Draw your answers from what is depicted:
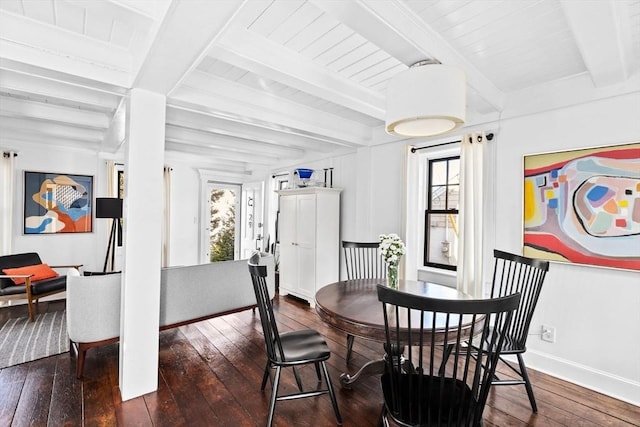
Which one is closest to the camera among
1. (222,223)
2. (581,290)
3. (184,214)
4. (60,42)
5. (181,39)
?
(181,39)

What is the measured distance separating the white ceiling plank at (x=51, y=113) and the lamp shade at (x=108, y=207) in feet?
3.58

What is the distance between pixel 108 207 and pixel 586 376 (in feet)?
18.0

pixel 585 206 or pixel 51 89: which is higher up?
pixel 51 89

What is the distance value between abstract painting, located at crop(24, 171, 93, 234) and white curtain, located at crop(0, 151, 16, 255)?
20 cm

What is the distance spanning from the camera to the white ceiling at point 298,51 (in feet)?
5.30

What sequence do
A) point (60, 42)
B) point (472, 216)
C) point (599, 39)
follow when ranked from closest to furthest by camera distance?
1. point (599, 39)
2. point (60, 42)
3. point (472, 216)

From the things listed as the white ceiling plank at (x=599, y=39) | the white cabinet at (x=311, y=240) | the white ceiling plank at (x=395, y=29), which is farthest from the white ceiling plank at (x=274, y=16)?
the white cabinet at (x=311, y=240)

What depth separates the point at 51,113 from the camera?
3.20m

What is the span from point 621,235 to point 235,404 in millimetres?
3151

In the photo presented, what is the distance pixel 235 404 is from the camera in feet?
7.30

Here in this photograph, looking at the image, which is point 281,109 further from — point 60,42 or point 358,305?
point 358,305

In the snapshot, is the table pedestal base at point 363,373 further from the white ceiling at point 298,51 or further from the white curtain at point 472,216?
the white ceiling at point 298,51

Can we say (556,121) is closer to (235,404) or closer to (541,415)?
(541,415)

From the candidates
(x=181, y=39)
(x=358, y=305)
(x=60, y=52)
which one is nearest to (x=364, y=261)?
(x=358, y=305)
